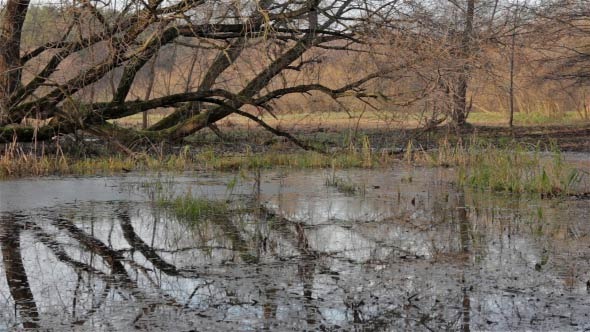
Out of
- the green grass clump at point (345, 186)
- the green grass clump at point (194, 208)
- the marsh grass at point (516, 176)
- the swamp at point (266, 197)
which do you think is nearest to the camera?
the swamp at point (266, 197)

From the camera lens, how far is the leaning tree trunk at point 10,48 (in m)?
10.3

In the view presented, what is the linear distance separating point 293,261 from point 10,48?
22.1ft

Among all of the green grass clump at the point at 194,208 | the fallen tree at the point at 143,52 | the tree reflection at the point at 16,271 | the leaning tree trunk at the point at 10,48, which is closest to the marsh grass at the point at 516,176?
the fallen tree at the point at 143,52

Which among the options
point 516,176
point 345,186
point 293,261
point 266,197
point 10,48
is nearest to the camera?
point 293,261

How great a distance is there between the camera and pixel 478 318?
3770 mm

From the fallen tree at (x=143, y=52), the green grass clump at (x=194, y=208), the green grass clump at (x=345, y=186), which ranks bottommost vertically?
the green grass clump at (x=194, y=208)

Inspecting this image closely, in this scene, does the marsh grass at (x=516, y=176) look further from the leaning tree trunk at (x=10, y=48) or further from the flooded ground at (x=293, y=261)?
the leaning tree trunk at (x=10, y=48)

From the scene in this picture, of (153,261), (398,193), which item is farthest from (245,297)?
(398,193)

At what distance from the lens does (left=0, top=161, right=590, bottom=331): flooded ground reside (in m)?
3.83

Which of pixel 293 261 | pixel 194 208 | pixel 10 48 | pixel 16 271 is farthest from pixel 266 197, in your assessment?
pixel 10 48

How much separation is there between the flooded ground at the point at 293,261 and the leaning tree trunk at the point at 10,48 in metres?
2.29

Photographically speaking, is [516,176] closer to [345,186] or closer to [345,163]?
[345,186]

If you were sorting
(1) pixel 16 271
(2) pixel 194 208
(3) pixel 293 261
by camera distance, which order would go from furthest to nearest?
(2) pixel 194 208 < (3) pixel 293 261 < (1) pixel 16 271

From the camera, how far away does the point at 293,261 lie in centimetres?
506
